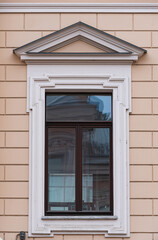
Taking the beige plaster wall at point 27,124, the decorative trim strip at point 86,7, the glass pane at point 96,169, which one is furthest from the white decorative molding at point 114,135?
the decorative trim strip at point 86,7

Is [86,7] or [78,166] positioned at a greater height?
[86,7]

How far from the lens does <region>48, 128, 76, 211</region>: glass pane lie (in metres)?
10.7

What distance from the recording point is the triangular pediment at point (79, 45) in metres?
10.7

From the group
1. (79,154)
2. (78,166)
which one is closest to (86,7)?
(79,154)

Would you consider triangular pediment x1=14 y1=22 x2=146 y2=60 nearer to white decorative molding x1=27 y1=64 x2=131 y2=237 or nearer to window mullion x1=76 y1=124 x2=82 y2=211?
white decorative molding x1=27 y1=64 x2=131 y2=237

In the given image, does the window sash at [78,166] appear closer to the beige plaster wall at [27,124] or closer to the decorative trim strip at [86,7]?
the beige plaster wall at [27,124]

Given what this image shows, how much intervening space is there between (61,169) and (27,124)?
1.03 meters

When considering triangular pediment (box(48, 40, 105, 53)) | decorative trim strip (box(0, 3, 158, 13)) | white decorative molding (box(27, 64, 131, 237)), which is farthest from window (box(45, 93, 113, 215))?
decorative trim strip (box(0, 3, 158, 13))

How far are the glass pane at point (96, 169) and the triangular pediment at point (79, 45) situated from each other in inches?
56.9

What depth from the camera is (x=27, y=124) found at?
10.6 m

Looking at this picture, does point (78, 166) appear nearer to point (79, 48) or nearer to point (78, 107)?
point (78, 107)

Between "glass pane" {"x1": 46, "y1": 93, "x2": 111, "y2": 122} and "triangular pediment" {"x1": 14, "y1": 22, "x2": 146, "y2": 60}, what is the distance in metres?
0.80

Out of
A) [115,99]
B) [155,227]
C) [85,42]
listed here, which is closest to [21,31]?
[85,42]

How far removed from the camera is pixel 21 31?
10828mm
